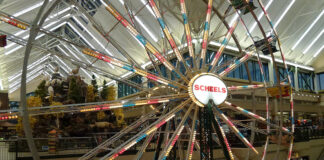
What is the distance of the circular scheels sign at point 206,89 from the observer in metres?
9.76

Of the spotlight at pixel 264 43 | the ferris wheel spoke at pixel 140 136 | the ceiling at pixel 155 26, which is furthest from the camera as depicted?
the ceiling at pixel 155 26

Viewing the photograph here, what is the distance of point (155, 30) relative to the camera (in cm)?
3044

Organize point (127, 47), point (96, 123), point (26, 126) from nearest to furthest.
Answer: point (26, 126) < point (96, 123) < point (127, 47)

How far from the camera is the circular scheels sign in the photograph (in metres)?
9.76

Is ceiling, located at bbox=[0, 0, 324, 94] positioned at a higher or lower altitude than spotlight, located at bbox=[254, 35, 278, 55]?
higher

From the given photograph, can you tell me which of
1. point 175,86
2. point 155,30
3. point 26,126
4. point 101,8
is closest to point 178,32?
point 155,30

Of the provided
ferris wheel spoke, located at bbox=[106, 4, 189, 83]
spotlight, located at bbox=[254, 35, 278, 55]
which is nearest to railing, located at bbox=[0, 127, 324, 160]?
ferris wheel spoke, located at bbox=[106, 4, 189, 83]

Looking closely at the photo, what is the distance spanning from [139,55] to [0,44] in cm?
2551

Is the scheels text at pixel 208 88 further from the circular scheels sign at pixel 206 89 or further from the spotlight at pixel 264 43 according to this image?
the spotlight at pixel 264 43

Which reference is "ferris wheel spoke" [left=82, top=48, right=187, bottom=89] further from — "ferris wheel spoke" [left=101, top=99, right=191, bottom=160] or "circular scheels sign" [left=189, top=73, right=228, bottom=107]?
"ferris wheel spoke" [left=101, top=99, right=191, bottom=160]

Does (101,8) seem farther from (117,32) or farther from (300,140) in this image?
(300,140)

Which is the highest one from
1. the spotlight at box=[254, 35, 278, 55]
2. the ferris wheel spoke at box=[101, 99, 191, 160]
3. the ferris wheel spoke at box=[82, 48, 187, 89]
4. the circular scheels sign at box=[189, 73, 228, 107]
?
the spotlight at box=[254, 35, 278, 55]

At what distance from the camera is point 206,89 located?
32.6 ft

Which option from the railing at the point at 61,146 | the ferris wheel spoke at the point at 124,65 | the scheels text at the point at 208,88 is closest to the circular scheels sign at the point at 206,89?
the scheels text at the point at 208,88
